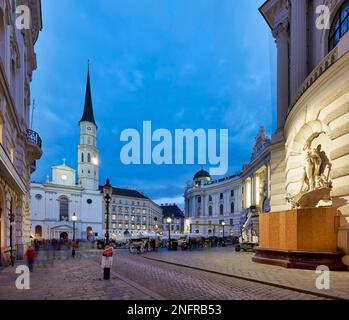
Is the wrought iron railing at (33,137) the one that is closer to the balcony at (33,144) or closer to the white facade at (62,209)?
the balcony at (33,144)

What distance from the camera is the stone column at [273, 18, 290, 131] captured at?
2719 cm

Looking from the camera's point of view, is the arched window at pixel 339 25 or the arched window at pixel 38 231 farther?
the arched window at pixel 38 231

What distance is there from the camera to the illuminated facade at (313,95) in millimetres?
14820

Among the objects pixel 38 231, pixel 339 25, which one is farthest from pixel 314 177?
pixel 38 231

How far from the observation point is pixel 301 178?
1878cm

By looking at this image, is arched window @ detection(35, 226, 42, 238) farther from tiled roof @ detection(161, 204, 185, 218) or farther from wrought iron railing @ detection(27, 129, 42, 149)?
tiled roof @ detection(161, 204, 185, 218)

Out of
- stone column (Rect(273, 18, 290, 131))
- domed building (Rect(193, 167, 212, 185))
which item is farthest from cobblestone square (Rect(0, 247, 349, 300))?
domed building (Rect(193, 167, 212, 185))

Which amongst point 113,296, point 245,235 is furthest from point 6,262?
point 245,235

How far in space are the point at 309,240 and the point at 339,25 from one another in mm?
11997

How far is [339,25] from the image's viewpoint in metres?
18.8

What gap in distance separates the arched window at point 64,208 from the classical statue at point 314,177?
3508 inches

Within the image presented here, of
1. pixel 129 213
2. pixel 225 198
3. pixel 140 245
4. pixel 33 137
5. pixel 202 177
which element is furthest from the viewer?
pixel 129 213

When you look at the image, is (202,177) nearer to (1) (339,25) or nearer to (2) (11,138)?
(2) (11,138)

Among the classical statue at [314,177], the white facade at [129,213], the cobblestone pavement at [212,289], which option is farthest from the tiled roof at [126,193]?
the cobblestone pavement at [212,289]
